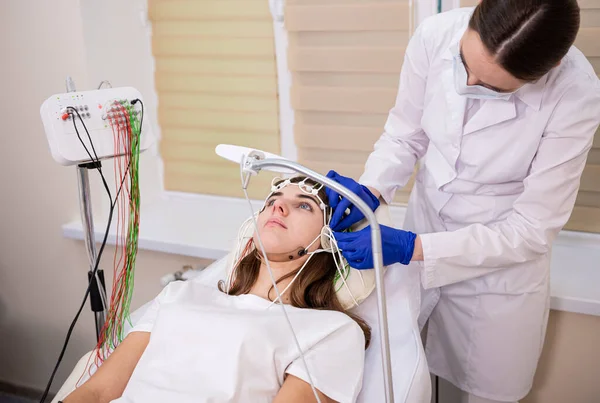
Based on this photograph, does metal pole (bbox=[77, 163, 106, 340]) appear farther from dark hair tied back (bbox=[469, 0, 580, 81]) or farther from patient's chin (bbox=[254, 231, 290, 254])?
dark hair tied back (bbox=[469, 0, 580, 81])

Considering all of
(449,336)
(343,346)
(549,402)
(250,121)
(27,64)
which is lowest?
Result: (549,402)

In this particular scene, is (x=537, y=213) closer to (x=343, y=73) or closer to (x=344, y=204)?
(x=344, y=204)

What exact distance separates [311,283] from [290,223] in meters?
0.15

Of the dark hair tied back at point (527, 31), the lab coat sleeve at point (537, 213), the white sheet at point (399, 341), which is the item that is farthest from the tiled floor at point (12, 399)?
the dark hair tied back at point (527, 31)

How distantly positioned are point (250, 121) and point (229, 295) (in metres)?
1.03

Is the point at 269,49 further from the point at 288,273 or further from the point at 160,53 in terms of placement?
the point at 288,273

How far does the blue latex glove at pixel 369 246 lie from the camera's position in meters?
1.42

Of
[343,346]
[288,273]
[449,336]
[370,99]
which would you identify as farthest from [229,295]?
[370,99]

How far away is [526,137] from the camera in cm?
148

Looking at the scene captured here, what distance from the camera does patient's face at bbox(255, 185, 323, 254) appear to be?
1540mm

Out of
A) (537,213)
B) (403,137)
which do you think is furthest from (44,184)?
(537,213)

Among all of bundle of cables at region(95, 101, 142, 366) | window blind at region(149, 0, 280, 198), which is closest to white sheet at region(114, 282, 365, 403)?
bundle of cables at region(95, 101, 142, 366)

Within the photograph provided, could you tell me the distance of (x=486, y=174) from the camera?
61.6 inches

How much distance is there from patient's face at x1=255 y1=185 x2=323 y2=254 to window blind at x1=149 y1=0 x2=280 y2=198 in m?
0.87
